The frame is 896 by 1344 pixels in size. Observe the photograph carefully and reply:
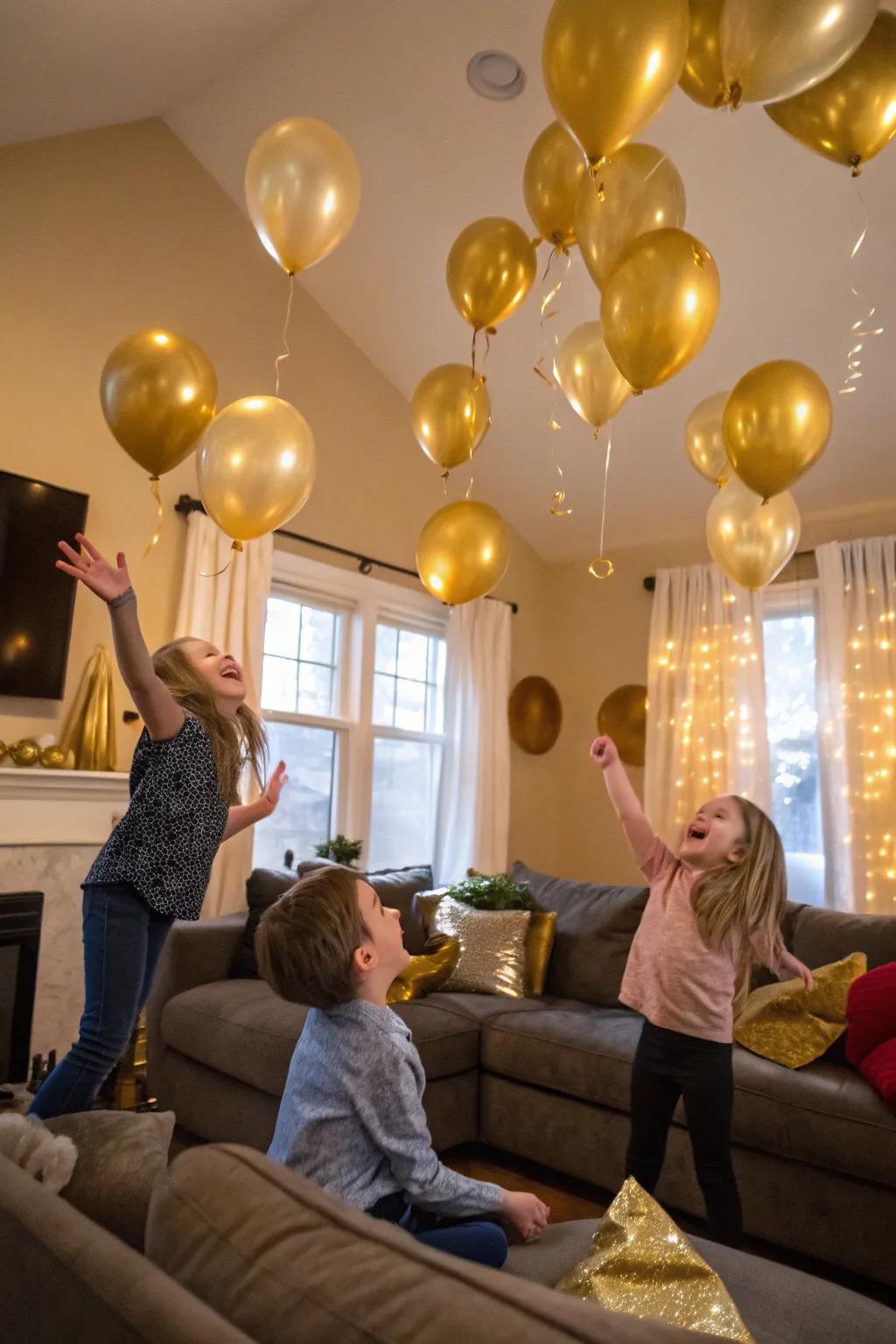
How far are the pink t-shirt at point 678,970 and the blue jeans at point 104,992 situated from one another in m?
1.05

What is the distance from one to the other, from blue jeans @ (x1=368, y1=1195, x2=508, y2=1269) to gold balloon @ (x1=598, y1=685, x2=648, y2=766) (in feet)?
13.2

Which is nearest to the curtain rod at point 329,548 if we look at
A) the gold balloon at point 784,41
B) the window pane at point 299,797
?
the window pane at point 299,797

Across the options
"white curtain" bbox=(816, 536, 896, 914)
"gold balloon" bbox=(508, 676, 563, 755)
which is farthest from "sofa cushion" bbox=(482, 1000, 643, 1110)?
"gold balloon" bbox=(508, 676, 563, 755)

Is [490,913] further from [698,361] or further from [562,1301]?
[562,1301]

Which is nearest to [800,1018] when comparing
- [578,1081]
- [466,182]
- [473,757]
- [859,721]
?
[578,1081]

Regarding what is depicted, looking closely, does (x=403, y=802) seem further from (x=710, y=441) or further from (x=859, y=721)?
(x=710, y=441)

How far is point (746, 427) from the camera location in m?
1.98

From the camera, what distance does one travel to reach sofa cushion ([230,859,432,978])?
3.24 metres

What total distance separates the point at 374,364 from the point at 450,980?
3.25 metres

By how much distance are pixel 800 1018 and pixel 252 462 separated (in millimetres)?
2096

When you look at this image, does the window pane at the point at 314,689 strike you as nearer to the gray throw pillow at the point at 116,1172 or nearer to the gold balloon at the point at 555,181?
the gold balloon at the point at 555,181

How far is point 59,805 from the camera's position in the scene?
3277mm

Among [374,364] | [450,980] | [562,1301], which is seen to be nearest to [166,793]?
[562,1301]

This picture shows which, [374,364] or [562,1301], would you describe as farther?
[374,364]
